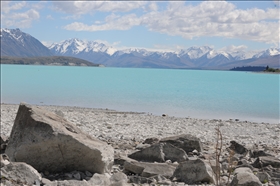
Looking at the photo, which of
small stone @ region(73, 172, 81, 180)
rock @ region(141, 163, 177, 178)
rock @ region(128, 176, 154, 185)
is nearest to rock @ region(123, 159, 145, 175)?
rock @ region(141, 163, 177, 178)

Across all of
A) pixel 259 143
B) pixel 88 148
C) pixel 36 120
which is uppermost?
pixel 36 120

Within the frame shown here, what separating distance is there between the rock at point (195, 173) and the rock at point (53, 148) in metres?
1.78

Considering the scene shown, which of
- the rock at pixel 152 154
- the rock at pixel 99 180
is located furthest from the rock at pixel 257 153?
the rock at pixel 99 180

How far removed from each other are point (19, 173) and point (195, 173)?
3.97 metres

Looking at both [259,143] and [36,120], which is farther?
[259,143]

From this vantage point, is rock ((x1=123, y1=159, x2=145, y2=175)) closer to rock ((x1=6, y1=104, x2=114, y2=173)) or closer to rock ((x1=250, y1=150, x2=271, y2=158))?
rock ((x1=6, y1=104, x2=114, y2=173))

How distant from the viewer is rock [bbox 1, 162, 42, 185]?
25.8ft

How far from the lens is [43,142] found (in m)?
9.39

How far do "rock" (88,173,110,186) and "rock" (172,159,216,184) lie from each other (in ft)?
5.78

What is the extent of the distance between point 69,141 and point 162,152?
3421 mm

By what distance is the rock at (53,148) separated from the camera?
371 inches

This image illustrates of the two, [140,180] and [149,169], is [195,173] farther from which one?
[140,180]

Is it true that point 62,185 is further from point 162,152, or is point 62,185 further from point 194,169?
point 162,152

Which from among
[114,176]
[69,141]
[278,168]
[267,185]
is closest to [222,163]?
[278,168]
